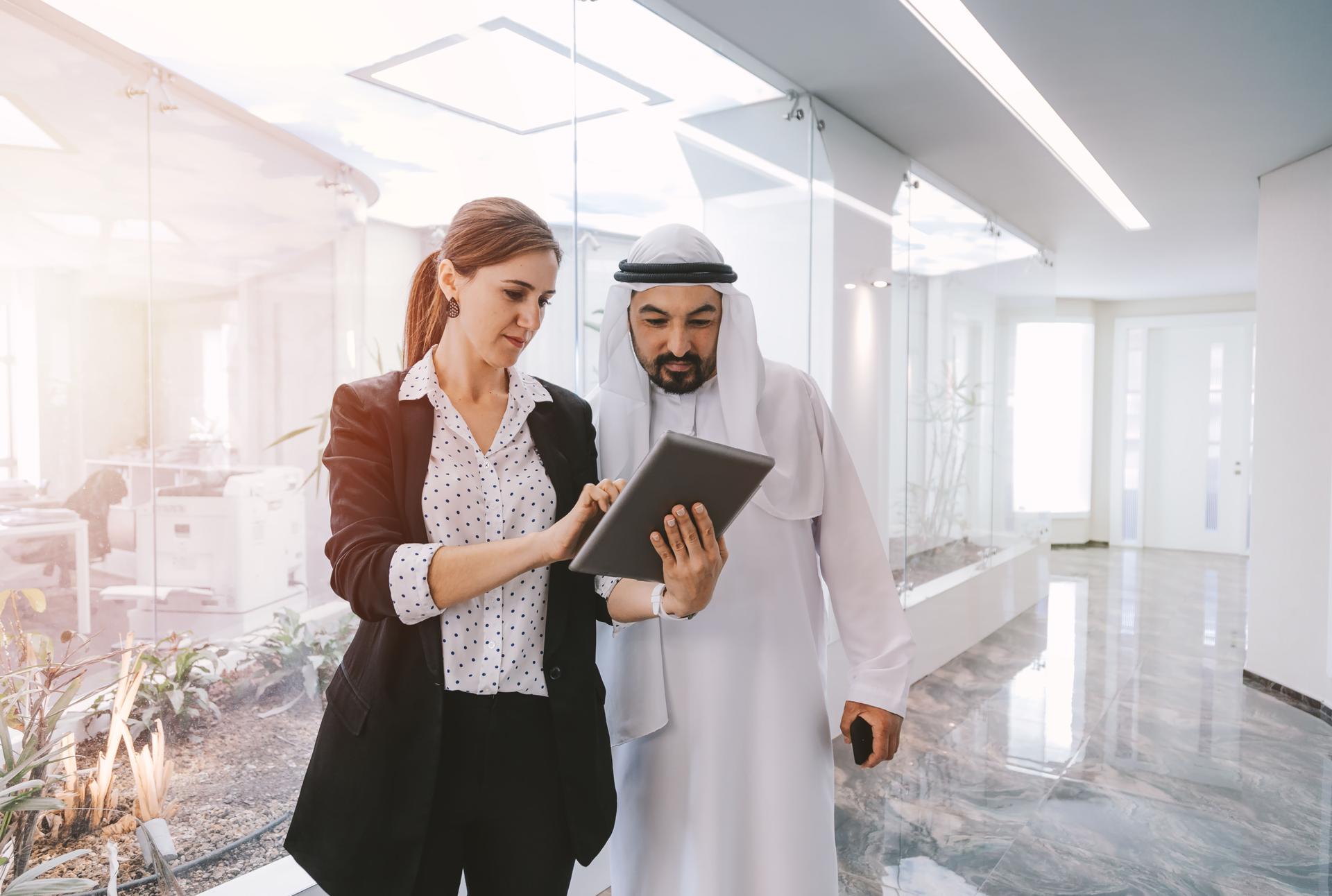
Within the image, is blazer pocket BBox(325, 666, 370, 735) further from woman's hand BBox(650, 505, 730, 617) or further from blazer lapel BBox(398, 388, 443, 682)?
woman's hand BBox(650, 505, 730, 617)

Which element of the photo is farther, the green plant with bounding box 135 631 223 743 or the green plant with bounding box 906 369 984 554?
the green plant with bounding box 906 369 984 554

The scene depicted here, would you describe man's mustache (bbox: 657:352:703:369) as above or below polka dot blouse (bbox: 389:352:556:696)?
above

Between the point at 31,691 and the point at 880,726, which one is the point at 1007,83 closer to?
the point at 880,726

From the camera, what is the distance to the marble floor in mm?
2682

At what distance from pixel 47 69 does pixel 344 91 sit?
0.62 metres

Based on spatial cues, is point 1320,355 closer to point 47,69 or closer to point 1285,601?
point 1285,601

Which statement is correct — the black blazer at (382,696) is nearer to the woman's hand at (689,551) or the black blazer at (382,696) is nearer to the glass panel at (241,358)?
the woman's hand at (689,551)

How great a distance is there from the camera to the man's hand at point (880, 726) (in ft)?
5.26

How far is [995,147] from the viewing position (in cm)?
439

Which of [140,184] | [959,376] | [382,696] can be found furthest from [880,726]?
[959,376]

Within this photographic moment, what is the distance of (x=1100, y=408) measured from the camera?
1034 centimetres

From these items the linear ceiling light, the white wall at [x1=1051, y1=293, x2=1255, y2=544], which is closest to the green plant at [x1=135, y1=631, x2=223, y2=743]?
the linear ceiling light

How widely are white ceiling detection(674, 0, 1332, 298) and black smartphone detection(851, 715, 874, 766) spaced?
2.30m

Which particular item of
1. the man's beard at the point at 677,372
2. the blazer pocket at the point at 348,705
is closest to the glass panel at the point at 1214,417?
the man's beard at the point at 677,372
